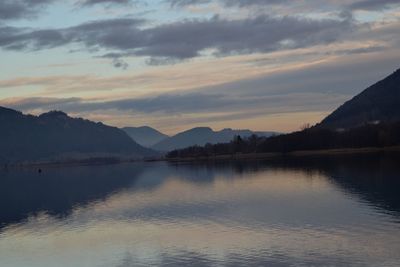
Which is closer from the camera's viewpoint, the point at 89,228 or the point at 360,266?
the point at 360,266

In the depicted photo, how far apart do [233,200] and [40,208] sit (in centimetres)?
2844

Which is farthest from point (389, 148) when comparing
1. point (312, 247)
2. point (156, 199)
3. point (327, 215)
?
point (312, 247)

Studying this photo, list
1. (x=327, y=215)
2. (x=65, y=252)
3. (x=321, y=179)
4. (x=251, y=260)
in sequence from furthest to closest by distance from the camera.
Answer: (x=321, y=179) → (x=327, y=215) → (x=65, y=252) → (x=251, y=260)

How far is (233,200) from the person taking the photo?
7325cm

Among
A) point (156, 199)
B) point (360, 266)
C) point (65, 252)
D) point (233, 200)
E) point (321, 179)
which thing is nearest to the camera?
point (360, 266)

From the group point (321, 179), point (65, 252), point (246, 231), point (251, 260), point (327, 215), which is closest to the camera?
point (251, 260)

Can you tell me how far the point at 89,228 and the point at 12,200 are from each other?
1847 inches

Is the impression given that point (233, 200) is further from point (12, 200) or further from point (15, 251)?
point (12, 200)

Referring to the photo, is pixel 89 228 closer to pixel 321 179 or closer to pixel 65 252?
pixel 65 252

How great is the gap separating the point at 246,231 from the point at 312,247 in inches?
372

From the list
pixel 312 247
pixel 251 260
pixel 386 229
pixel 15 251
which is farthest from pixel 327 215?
pixel 15 251

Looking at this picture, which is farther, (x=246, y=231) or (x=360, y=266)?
(x=246, y=231)

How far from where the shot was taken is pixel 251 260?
3731 cm

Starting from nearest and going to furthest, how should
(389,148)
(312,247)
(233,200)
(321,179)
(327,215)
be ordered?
(312,247), (327,215), (233,200), (321,179), (389,148)
